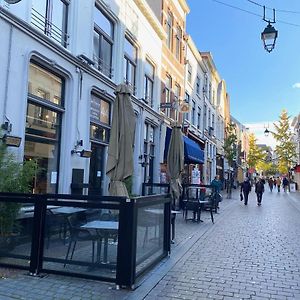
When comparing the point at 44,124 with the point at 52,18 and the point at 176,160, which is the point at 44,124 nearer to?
the point at 52,18

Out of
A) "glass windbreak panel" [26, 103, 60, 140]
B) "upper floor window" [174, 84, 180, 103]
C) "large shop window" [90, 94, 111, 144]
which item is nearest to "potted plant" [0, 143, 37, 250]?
"glass windbreak panel" [26, 103, 60, 140]

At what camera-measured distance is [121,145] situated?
8203 millimetres

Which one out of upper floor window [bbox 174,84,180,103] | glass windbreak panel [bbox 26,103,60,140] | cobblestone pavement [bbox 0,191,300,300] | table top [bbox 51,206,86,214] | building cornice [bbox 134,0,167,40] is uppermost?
building cornice [bbox 134,0,167,40]

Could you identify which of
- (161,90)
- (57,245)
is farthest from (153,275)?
(161,90)

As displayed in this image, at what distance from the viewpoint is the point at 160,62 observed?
61.1ft

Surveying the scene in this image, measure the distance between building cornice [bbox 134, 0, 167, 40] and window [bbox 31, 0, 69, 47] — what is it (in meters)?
5.82

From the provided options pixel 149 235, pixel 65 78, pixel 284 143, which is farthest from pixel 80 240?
pixel 284 143

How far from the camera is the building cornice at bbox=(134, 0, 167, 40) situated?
50.0ft

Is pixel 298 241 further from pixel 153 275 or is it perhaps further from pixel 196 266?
pixel 153 275

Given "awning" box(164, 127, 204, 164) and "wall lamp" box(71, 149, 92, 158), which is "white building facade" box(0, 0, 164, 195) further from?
"awning" box(164, 127, 204, 164)

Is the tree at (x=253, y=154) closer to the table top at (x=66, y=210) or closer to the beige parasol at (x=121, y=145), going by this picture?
the beige parasol at (x=121, y=145)

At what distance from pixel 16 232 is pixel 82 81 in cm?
554

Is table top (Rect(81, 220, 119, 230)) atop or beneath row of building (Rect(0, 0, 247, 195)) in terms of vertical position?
beneath

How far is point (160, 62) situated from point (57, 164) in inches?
417
